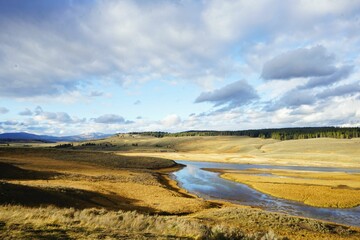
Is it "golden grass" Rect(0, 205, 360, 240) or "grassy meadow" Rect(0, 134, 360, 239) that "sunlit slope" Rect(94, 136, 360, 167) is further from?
"golden grass" Rect(0, 205, 360, 240)

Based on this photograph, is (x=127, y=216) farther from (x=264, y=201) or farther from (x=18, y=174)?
(x=18, y=174)

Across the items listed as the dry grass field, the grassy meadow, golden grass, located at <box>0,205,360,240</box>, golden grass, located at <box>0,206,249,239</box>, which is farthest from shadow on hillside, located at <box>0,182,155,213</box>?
the dry grass field

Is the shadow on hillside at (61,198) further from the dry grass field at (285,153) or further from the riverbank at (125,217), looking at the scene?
the dry grass field at (285,153)

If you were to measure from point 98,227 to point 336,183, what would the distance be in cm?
4457

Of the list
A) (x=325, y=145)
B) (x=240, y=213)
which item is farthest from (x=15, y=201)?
(x=325, y=145)

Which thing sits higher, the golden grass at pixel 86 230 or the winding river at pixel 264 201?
the golden grass at pixel 86 230

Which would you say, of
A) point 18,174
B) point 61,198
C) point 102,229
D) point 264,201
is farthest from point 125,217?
point 18,174

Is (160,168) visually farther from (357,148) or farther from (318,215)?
(357,148)

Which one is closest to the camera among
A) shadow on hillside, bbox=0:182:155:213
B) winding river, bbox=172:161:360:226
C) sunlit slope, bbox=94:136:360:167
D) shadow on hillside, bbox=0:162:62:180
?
shadow on hillside, bbox=0:182:155:213

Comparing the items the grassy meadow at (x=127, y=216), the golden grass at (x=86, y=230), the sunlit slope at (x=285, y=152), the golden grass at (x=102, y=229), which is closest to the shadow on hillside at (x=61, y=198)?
Result: the grassy meadow at (x=127, y=216)

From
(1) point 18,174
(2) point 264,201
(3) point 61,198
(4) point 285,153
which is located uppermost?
(1) point 18,174

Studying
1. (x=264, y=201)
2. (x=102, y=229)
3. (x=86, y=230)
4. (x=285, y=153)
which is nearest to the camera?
(x=86, y=230)

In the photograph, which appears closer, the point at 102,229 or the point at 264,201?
the point at 102,229

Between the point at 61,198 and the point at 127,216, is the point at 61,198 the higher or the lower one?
the lower one
